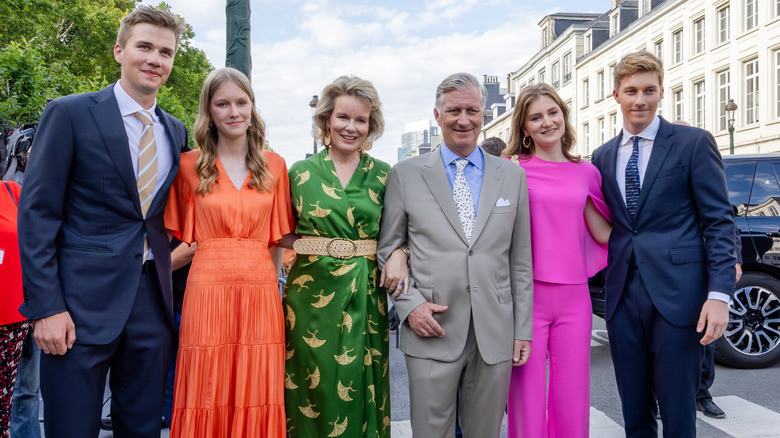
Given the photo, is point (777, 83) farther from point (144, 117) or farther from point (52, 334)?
point (52, 334)

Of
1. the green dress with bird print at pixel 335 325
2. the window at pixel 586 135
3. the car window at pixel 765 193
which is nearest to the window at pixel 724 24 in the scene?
the window at pixel 586 135

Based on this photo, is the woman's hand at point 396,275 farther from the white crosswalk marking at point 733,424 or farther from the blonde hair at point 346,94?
the white crosswalk marking at point 733,424

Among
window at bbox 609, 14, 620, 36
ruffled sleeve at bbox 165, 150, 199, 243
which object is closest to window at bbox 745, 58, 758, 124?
window at bbox 609, 14, 620, 36

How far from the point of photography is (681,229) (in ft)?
9.37

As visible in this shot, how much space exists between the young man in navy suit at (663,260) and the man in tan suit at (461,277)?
0.59m

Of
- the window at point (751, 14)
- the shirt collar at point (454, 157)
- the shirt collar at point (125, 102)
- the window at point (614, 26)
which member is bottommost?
the shirt collar at point (454, 157)

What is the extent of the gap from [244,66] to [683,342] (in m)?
3.61

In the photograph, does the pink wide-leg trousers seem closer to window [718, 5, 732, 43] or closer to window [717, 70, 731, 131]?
window [717, 70, 731, 131]

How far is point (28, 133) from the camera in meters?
3.64

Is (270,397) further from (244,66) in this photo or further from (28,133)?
(244,66)

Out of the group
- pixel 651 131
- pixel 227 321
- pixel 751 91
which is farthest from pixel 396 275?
pixel 751 91

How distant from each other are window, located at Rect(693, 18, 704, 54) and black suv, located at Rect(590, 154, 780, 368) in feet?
85.6

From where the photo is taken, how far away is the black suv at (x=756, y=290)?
5.68m

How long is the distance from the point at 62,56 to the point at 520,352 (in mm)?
26301
